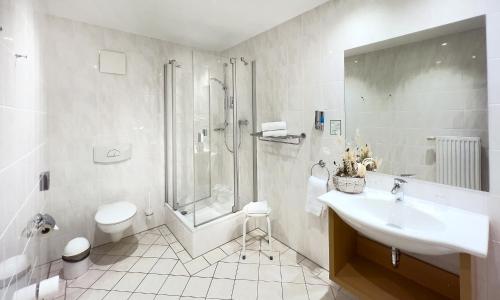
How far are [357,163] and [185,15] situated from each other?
2138mm

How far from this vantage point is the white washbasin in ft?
3.23

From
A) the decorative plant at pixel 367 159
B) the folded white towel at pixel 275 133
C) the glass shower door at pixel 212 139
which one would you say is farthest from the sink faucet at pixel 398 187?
the glass shower door at pixel 212 139

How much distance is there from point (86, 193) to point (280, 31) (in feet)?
9.17

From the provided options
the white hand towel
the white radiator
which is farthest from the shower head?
the white radiator

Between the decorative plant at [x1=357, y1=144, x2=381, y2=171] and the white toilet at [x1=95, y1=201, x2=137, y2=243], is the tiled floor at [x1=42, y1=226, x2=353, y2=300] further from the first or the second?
the decorative plant at [x1=357, y1=144, x2=381, y2=171]

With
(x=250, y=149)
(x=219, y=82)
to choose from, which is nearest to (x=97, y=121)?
(x=219, y=82)

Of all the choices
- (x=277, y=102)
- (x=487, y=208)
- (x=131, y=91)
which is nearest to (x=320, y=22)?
(x=277, y=102)

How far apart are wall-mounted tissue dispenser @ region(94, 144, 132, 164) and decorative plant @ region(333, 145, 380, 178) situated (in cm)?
239

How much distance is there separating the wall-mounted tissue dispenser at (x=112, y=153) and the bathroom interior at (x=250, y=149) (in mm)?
15

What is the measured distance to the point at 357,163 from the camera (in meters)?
1.65

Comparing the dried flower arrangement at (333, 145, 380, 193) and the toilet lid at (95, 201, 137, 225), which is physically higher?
the dried flower arrangement at (333, 145, 380, 193)

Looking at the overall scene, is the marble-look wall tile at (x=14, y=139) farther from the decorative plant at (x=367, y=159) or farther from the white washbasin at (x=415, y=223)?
the decorative plant at (x=367, y=159)

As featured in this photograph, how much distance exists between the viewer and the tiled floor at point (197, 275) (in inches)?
68.7

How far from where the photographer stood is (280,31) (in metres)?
2.29
